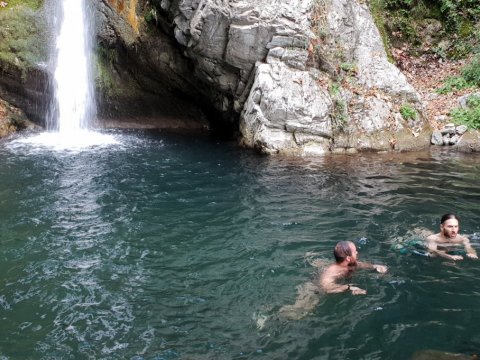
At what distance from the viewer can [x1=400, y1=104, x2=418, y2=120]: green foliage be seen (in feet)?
50.9

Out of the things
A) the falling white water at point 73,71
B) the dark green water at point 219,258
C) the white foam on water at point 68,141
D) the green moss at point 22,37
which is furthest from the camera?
the falling white water at point 73,71

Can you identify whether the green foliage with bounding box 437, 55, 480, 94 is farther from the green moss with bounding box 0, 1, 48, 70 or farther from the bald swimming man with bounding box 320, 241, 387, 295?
the green moss with bounding box 0, 1, 48, 70

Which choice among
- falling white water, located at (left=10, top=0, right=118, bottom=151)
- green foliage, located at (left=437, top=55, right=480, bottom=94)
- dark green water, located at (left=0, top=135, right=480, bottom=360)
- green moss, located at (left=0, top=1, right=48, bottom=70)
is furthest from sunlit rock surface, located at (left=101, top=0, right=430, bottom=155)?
green moss, located at (left=0, top=1, right=48, bottom=70)

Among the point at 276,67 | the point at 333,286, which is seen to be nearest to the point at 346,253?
the point at 333,286

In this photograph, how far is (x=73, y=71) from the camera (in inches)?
687

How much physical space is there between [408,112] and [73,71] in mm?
12114

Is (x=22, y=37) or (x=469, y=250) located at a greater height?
(x=22, y=37)

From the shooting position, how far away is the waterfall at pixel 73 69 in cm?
1719

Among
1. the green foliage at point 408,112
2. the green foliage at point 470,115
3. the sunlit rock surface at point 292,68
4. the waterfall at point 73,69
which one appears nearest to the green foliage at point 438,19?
the sunlit rock surface at point 292,68

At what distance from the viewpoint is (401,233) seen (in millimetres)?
8930

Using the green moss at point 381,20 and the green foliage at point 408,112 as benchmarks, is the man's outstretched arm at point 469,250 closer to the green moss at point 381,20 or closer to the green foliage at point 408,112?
the green foliage at point 408,112

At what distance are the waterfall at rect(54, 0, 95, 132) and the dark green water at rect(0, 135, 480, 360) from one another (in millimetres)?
3959

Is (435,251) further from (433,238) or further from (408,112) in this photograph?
(408,112)

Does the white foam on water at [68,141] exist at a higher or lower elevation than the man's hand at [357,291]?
higher
